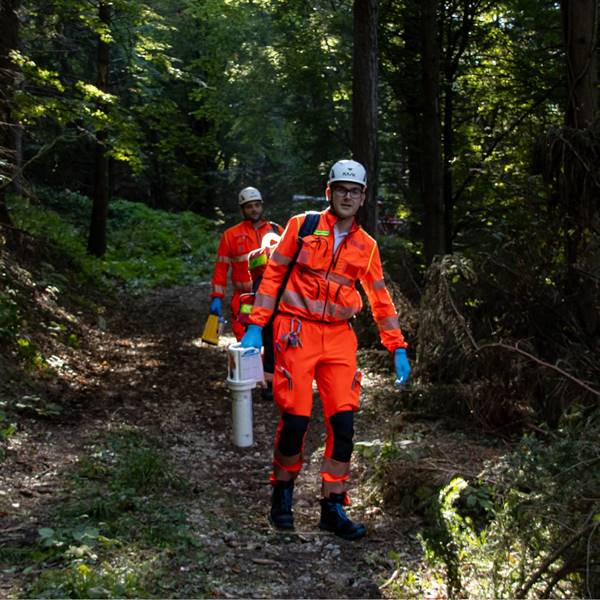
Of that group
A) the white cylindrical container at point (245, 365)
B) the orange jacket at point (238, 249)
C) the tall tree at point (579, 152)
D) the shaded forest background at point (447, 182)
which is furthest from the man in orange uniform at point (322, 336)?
the orange jacket at point (238, 249)

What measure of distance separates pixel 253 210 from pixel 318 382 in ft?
13.8

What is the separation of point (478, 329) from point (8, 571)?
5245 millimetres

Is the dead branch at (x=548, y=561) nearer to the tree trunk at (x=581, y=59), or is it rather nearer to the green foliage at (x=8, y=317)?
the tree trunk at (x=581, y=59)

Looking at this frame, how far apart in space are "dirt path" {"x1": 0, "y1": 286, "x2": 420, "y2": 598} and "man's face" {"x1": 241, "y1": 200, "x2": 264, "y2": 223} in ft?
7.38

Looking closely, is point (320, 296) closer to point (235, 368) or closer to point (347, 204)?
point (347, 204)

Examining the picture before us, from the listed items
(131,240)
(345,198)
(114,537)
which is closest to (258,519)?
(114,537)

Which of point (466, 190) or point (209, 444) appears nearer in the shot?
point (209, 444)

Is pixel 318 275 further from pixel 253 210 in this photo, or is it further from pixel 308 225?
pixel 253 210

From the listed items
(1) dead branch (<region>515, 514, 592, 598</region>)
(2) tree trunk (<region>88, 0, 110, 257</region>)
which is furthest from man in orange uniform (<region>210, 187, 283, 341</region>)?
(2) tree trunk (<region>88, 0, 110, 257</region>)

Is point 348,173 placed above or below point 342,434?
above

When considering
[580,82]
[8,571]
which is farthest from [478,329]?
[8,571]

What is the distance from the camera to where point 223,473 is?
7035 mm

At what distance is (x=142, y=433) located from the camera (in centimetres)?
770

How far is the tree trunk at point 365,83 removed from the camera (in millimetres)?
10930
